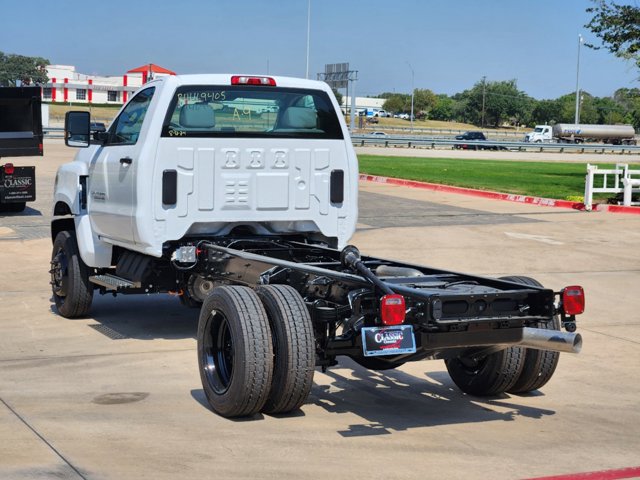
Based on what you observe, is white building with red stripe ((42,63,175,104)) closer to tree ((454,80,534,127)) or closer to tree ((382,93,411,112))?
tree ((454,80,534,127))

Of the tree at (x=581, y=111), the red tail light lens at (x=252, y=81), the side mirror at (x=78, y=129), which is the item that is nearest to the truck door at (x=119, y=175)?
the side mirror at (x=78, y=129)

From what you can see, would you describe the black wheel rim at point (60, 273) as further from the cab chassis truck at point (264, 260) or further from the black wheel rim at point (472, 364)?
the black wheel rim at point (472, 364)

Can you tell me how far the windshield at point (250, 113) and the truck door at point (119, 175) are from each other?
44 centimetres

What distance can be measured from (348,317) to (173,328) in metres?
3.64

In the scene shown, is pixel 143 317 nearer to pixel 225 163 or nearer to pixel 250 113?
pixel 225 163

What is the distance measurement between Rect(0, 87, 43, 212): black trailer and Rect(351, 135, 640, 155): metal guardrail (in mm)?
48910

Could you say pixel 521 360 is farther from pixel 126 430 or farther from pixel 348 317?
pixel 126 430

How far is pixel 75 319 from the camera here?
10.4 meters

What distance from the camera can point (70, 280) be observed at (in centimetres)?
1010

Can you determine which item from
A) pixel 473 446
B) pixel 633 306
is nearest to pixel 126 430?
pixel 473 446

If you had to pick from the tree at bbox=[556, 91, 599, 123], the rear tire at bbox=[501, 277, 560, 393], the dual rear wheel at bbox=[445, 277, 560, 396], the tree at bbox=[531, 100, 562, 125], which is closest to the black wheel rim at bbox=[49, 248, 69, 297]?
the dual rear wheel at bbox=[445, 277, 560, 396]

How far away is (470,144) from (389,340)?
208 feet

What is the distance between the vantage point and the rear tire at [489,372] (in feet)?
23.8

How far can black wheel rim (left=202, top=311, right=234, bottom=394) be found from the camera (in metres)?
7.04
